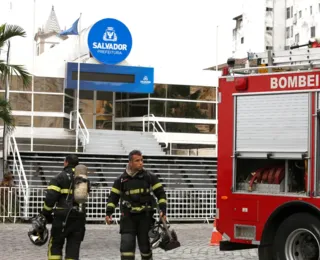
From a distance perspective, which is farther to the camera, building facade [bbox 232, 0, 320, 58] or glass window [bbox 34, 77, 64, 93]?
building facade [bbox 232, 0, 320, 58]

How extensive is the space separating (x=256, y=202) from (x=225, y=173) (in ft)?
2.34

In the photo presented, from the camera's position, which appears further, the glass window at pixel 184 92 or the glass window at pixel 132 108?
the glass window at pixel 132 108

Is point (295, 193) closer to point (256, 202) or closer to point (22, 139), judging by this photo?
point (256, 202)

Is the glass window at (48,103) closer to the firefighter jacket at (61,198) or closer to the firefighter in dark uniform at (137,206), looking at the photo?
the firefighter jacket at (61,198)

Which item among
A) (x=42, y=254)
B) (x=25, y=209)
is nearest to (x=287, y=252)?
(x=42, y=254)

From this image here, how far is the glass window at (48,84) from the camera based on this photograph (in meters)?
28.2

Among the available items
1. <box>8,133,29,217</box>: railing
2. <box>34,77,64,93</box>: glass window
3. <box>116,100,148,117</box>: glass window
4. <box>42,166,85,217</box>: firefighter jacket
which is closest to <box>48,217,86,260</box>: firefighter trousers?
<box>42,166,85,217</box>: firefighter jacket

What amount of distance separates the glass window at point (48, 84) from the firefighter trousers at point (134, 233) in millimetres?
18673

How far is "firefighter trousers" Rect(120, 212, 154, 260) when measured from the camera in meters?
10.1

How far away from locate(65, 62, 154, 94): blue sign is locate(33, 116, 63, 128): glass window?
1311 mm

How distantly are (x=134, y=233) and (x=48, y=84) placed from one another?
18878 millimetres

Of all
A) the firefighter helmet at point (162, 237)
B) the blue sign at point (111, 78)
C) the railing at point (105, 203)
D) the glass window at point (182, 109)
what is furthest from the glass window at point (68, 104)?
the firefighter helmet at point (162, 237)

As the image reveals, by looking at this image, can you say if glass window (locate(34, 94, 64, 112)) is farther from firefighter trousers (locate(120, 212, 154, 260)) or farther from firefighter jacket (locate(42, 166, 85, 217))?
firefighter trousers (locate(120, 212, 154, 260))

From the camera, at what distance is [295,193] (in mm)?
10180
